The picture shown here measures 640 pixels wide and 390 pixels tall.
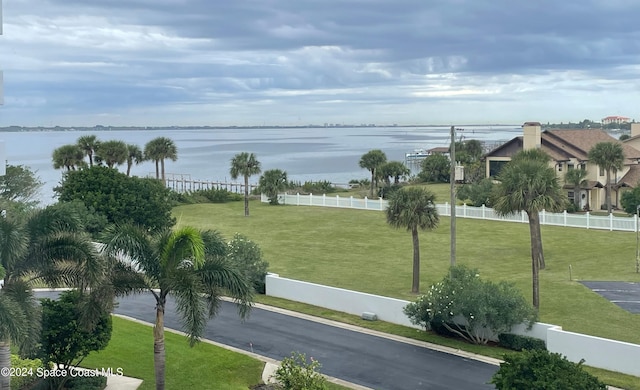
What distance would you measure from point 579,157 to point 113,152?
43.3 meters

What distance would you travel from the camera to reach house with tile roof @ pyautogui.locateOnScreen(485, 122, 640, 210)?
190 feet

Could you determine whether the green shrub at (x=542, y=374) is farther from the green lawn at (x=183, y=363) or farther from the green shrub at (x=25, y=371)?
the green shrub at (x=25, y=371)

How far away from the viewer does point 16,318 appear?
1385 centimetres

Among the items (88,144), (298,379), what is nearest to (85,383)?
(298,379)

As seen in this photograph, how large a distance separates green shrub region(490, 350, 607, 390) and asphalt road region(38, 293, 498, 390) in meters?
5.16

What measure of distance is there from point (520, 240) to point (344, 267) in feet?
45.0

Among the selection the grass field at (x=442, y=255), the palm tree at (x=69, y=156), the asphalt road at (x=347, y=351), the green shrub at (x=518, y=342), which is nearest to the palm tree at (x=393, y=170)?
the grass field at (x=442, y=255)

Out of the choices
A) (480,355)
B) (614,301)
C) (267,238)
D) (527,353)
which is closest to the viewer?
(527,353)

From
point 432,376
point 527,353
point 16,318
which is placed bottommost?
point 432,376

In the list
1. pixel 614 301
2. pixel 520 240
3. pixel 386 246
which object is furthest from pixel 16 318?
pixel 520 240

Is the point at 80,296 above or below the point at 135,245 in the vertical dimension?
below

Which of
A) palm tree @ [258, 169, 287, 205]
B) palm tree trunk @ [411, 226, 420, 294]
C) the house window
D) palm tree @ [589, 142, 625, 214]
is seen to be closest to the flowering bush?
palm tree trunk @ [411, 226, 420, 294]

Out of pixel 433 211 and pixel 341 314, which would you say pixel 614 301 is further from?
pixel 341 314

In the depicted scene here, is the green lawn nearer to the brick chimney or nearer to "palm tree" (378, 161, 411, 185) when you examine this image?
the brick chimney
